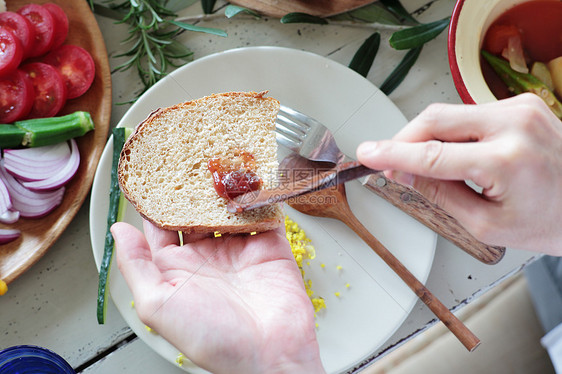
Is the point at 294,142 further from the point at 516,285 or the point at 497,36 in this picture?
the point at 516,285

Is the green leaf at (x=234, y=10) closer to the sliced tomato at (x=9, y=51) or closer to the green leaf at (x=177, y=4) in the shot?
the green leaf at (x=177, y=4)

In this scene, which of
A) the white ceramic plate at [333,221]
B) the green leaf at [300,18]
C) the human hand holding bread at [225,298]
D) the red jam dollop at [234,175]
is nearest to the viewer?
the human hand holding bread at [225,298]

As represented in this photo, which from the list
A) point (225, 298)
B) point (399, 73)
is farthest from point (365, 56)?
point (225, 298)

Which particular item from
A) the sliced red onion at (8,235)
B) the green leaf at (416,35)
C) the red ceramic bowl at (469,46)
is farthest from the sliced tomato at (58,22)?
the red ceramic bowl at (469,46)

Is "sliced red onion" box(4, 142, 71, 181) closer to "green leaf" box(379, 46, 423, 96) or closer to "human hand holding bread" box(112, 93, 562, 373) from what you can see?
"human hand holding bread" box(112, 93, 562, 373)

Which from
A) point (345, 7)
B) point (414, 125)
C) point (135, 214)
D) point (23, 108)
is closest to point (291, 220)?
point (135, 214)

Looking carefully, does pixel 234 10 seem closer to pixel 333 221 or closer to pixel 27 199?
pixel 333 221
